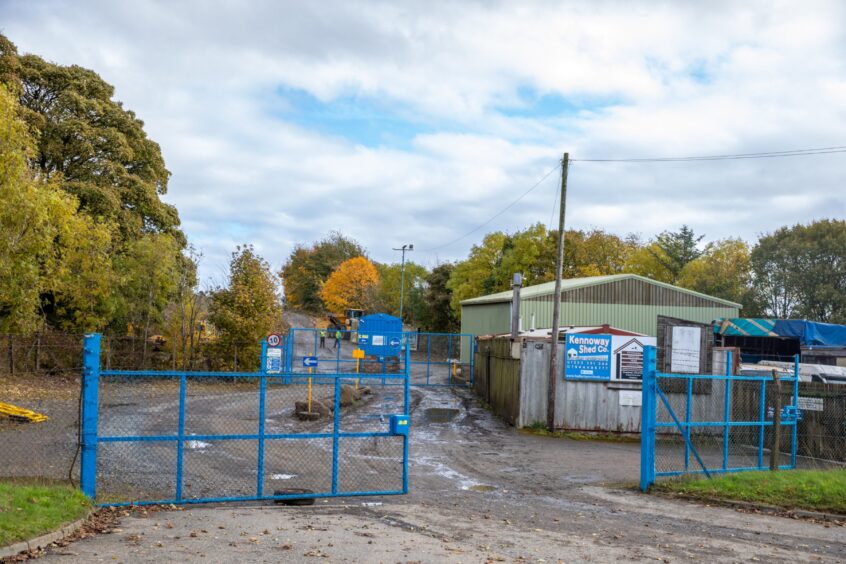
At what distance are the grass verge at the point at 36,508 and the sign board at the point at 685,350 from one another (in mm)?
15044

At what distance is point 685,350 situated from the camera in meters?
20.8

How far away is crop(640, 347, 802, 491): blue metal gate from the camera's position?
1317 centimetres

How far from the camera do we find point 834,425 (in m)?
16.3

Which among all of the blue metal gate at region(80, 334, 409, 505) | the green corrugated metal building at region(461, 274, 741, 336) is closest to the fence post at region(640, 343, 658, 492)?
the blue metal gate at region(80, 334, 409, 505)

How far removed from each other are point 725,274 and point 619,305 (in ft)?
80.3

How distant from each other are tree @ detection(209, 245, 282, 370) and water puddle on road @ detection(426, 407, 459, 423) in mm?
10919

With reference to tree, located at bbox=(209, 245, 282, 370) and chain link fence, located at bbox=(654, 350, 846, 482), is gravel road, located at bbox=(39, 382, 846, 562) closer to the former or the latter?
chain link fence, located at bbox=(654, 350, 846, 482)

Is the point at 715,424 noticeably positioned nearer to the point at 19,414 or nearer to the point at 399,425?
the point at 399,425

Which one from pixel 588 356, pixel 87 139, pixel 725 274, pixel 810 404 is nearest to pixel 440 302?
pixel 725 274

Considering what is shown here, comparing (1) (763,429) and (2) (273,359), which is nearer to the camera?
(1) (763,429)

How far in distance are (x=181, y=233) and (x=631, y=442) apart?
1055 inches

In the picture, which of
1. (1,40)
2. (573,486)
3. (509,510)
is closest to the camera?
(509,510)

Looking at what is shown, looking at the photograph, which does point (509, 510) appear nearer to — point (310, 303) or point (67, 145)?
point (67, 145)

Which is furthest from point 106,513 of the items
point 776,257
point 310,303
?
point 310,303
